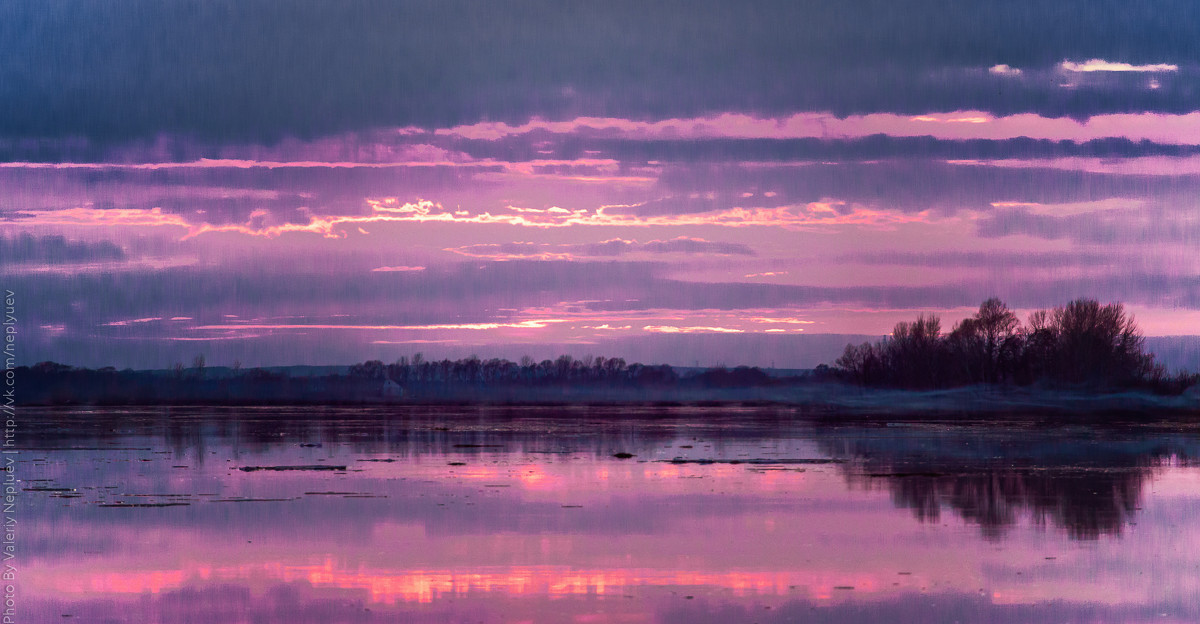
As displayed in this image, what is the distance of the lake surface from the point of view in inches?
475

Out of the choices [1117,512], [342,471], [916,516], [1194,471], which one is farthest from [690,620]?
[1194,471]

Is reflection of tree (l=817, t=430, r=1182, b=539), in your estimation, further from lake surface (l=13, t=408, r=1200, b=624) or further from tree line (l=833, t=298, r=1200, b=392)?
tree line (l=833, t=298, r=1200, b=392)

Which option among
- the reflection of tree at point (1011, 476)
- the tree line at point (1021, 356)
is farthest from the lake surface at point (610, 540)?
the tree line at point (1021, 356)

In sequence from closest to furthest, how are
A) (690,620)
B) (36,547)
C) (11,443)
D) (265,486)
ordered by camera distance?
(690,620), (36,547), (265,486), (11,443)

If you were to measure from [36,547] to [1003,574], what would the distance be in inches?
479

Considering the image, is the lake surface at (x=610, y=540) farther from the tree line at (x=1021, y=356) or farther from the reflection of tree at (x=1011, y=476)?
the tree line at (x=1021, y=356)

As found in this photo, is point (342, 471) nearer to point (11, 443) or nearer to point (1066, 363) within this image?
point (11, 443)

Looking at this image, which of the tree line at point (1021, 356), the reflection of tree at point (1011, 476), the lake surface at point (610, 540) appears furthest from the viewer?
the tree line at point (1021, 356)

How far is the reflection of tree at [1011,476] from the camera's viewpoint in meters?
18.5

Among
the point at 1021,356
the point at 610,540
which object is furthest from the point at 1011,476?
the point at 1021,356

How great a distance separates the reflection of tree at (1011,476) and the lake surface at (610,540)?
0.11m

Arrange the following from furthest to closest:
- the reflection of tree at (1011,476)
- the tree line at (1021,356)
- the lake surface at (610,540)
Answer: the tree line at (1021,356) → the reflection of tree at (1011,476) → the lake surface at (610,540)

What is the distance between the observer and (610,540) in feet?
52.7

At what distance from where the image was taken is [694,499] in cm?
2073
